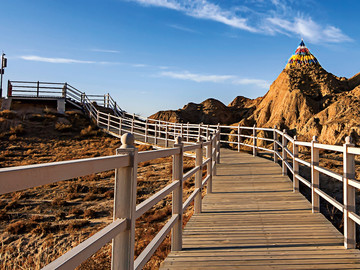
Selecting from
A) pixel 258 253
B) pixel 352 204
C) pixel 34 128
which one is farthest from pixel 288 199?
pixel 34 128

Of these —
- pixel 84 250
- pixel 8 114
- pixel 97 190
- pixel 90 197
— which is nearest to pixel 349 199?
pixel 84 250

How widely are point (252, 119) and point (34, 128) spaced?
29.5 m

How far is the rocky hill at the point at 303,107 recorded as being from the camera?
29031 mm

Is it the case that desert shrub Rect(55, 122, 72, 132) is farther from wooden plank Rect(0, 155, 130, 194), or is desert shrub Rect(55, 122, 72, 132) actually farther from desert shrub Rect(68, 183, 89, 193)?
wooden plank Rect(0, 155, 130, 194)

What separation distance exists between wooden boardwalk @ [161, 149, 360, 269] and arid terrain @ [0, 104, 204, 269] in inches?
35.6

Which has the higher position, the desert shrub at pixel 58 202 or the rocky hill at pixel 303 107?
the rocky hill at pixel 303 107

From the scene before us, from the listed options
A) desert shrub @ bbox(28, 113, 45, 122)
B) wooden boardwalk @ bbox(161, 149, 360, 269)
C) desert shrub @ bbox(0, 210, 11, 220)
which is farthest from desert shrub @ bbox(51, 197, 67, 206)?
desert shrub @ bbox(28, 113, 45, 122)

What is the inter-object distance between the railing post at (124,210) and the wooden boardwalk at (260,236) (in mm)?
1478

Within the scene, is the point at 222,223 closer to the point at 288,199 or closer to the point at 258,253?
the point at 258,253

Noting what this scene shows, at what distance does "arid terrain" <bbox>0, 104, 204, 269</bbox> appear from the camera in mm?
6359

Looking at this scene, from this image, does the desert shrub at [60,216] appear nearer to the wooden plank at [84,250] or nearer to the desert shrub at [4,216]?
the desert shrub at [4,216]

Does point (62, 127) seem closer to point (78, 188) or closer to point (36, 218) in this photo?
point (78, 188)

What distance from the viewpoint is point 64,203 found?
1011 centimetres

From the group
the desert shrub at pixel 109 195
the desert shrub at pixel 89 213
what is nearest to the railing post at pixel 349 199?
the desert shrub at pixel 89 213
